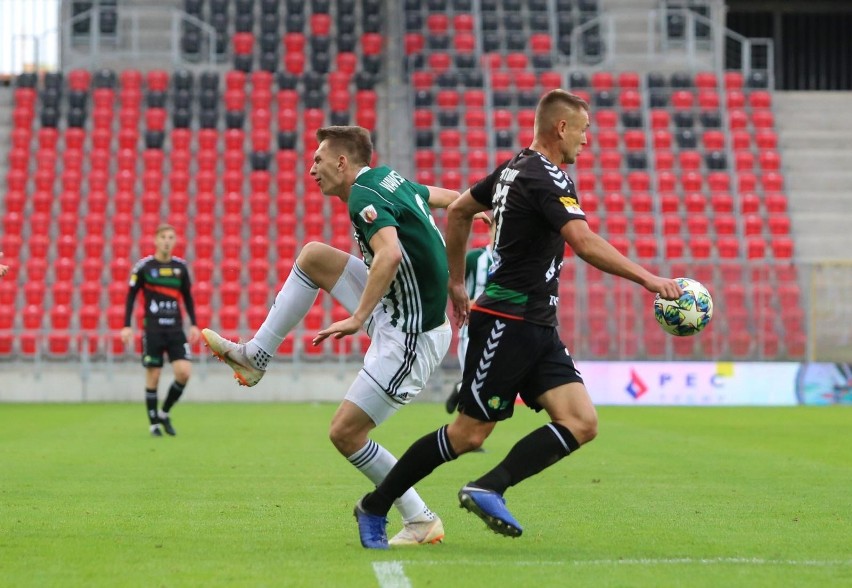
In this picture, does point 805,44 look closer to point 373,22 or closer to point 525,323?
point 373,22

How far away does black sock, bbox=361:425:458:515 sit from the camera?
6070 mm

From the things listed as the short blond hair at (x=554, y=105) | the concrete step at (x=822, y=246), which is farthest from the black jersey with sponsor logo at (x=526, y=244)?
the concrete step at (x=822, y=246)

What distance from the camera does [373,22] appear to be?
99.1 feet

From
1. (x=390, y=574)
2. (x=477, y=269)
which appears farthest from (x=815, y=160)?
(x=390, y=574)

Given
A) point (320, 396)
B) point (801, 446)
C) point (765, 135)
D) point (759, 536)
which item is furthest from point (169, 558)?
point (765, 135)

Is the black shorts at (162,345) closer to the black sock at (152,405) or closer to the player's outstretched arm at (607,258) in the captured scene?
the black sock at (152,405)

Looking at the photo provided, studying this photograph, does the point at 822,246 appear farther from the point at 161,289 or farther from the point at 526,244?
the point at 526,244

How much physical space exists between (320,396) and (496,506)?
54.3 ft

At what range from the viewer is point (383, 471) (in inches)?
256

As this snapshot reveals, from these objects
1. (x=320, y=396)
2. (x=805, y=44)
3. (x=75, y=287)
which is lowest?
(x=320, y=396)

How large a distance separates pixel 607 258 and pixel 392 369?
119cm

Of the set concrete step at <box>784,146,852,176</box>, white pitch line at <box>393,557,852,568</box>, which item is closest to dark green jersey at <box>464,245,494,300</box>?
white pitch line at <box>393,557,852,568</box>

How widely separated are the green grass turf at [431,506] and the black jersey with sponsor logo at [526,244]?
1.14m

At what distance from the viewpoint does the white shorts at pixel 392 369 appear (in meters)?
6.25
